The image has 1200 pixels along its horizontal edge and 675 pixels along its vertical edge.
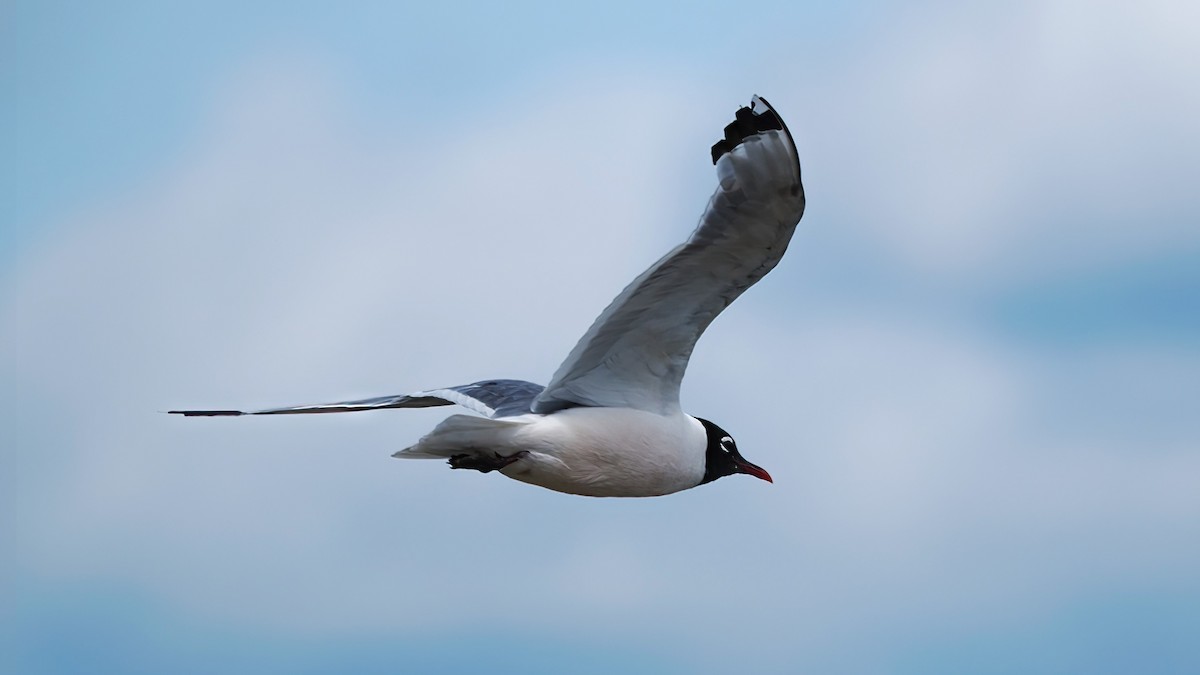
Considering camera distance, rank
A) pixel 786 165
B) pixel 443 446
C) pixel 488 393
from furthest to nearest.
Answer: pixel 488 393, pixel 443 446, pixel 786 165

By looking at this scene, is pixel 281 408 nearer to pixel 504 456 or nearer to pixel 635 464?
pixel 504 456

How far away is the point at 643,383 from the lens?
11133 millimetres

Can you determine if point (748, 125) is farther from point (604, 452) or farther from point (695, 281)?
point (604, 452)

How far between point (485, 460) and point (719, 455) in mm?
2016

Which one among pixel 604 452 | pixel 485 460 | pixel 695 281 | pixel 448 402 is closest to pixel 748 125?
pixel 695 281

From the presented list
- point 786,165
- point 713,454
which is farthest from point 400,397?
point 786,165

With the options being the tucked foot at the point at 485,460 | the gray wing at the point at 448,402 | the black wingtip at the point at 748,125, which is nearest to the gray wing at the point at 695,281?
the black wingtip at the point at 748,125

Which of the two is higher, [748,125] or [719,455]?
→ [748,125]

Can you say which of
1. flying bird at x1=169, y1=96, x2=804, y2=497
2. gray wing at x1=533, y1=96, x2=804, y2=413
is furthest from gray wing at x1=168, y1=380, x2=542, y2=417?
gray wing at x1=533, y1=96, x2=804, y2=413

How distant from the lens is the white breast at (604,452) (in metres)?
10.7

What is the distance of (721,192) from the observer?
9.83 meters

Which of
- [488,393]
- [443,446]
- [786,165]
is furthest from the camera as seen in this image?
[488,393]

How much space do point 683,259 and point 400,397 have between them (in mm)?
2227

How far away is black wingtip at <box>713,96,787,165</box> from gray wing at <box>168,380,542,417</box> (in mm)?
2255
